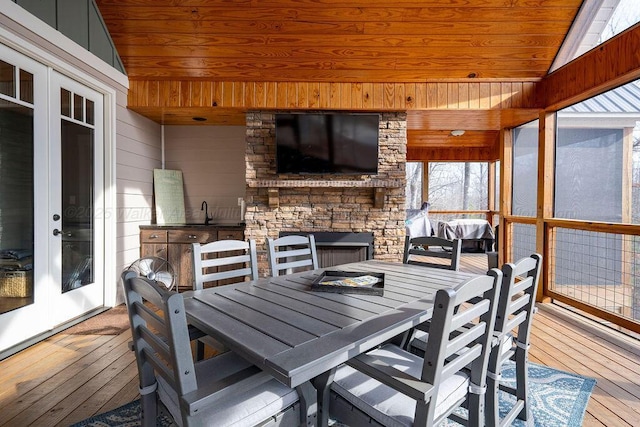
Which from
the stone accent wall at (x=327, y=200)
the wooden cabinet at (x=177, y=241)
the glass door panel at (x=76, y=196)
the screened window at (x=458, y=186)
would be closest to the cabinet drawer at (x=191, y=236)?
the wooden cabinet at (x=177, y=241)

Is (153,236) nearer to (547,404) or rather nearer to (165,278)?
(165,278)

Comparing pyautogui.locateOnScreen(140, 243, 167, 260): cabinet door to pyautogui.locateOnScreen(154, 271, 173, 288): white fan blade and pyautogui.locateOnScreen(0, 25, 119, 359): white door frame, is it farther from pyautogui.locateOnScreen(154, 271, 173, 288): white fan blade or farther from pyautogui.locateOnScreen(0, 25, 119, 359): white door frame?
pyautogui.locateOnScreen(154, 271, 173, 288): white fan blade

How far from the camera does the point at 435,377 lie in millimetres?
989

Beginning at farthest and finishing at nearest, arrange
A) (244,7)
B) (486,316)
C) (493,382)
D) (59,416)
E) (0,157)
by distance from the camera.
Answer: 1. (244,7)
2. (0,157)
3. (59,416)
4. (493,382)
5. (486,316)

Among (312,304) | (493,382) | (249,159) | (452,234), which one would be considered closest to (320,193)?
(249,159)

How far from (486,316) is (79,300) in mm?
3564

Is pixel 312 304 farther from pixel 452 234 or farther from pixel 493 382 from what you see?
pixel 452 234

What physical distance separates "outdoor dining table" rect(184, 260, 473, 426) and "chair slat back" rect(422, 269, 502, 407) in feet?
0.68

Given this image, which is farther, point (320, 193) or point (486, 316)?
point (320, 193)

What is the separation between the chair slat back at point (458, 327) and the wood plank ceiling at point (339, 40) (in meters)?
3.02

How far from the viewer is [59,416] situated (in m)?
1.78

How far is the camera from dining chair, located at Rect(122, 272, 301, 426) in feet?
3.05

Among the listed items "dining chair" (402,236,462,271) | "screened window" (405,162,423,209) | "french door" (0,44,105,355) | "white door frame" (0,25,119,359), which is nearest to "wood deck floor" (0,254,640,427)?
"white door frame" (0,25,119,359)

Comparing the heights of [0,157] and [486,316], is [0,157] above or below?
above
